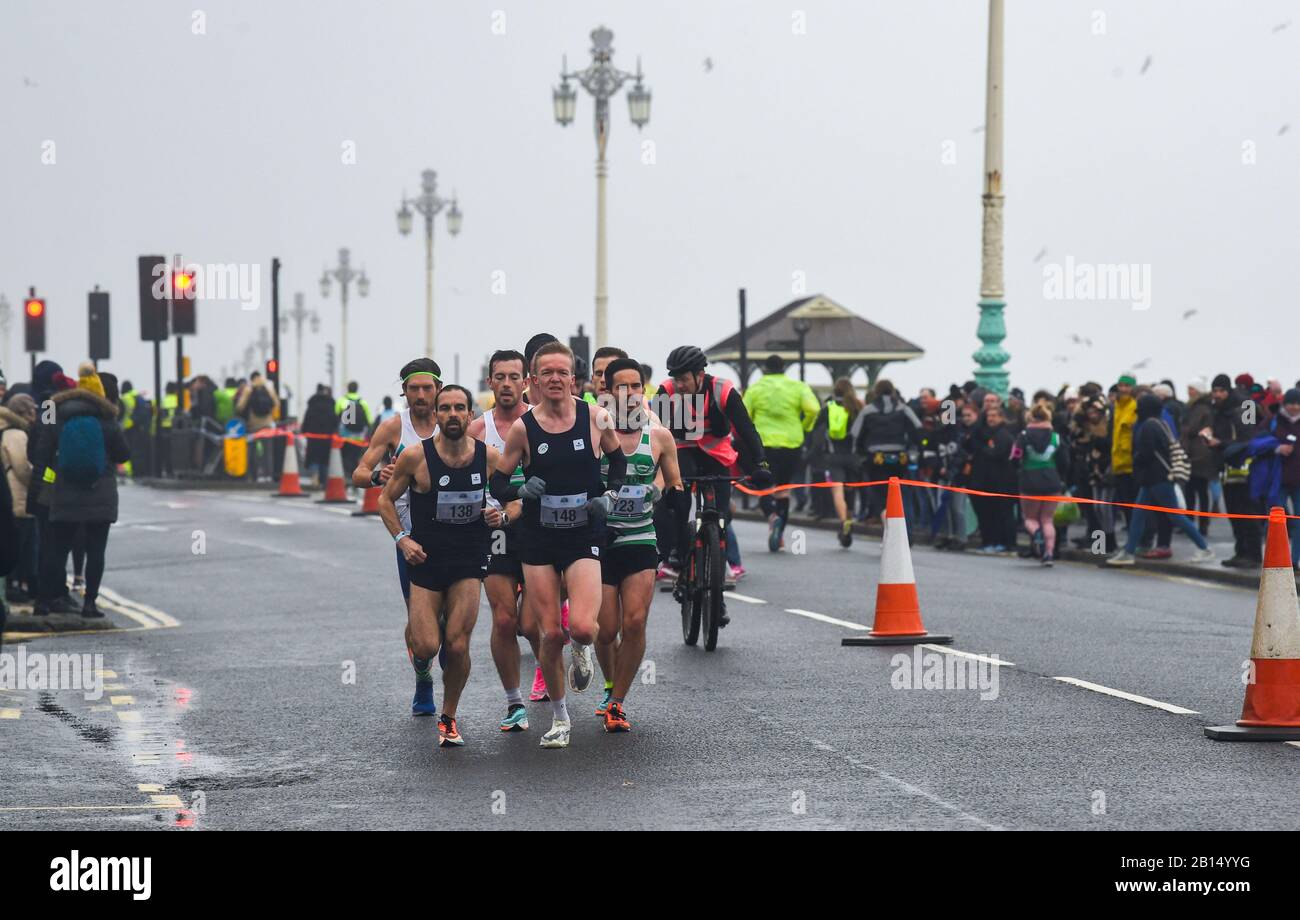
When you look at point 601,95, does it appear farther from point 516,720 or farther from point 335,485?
point 516,720

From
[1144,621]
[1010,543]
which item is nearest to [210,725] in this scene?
[1144,621]

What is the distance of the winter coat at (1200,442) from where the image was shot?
23.2 m

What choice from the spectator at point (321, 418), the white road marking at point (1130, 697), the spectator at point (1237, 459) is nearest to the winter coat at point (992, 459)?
the spectator at point (1237, 459)

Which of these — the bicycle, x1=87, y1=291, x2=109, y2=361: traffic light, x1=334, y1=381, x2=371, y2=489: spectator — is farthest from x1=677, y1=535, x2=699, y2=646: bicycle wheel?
x1=87, y1=291, x2=109, y2=361: traffic light

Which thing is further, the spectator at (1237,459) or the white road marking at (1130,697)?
the spectator at (1237,459)

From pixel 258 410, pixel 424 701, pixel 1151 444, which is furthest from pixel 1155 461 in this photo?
pixel 258 410

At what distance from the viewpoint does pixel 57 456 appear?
53.6 feet

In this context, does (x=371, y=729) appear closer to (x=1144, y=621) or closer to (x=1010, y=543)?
(x=1144, y=621)

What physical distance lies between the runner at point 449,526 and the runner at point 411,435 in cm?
41

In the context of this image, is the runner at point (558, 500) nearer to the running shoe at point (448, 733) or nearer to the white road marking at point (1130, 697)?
the running shoe at point (448, 733)

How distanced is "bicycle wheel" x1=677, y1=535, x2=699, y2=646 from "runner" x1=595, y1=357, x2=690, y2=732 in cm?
310

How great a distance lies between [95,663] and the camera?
1444cm

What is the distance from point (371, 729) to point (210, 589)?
9.35 meters
